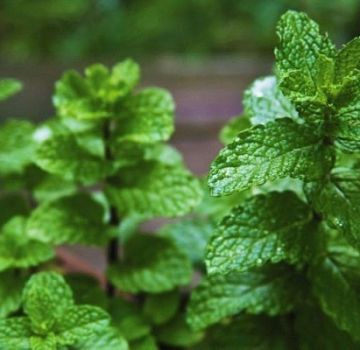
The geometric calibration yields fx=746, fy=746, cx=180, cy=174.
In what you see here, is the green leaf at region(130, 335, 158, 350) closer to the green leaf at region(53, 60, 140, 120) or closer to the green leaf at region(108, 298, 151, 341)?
the green leaf at region(108, 298, 151, 341)

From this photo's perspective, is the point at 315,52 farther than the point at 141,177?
No

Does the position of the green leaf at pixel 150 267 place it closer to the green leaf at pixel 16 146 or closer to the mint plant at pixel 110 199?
the mint plant at pixel 110 199

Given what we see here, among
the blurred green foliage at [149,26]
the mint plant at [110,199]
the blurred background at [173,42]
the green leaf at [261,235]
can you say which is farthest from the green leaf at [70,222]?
the blurred green foliage at [149,26]

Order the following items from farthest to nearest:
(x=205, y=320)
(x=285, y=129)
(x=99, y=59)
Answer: (x=99, y=59) → (x=205, y=320) → (x=285, y=129)

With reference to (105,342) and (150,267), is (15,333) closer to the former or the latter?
(105,342)

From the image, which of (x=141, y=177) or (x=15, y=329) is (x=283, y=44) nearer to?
(x=141, y=177)

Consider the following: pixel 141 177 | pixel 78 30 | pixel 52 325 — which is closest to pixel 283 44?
pixel 141 177

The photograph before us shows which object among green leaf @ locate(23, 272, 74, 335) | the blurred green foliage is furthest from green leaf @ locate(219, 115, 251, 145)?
the blurred green foliage

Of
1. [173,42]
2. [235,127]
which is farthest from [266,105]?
[173,42]
